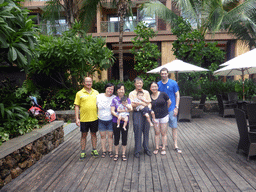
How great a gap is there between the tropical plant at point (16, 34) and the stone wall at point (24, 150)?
148 centimetres

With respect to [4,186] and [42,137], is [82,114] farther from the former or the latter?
[4,186]

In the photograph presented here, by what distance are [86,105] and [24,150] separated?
153cm

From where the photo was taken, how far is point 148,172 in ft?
12.0

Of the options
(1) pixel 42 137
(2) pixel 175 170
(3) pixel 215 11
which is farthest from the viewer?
(3) pixel 215 11

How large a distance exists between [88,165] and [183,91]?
28.4 feet

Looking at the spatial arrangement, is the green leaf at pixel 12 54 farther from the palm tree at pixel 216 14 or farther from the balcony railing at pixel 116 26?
the balcony railing at pixel 116 26

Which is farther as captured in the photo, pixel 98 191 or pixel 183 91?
pixel 183 91

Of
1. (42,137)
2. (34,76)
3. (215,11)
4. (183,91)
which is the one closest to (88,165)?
(42,137)

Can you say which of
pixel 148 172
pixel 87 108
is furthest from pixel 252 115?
pixel 87 108

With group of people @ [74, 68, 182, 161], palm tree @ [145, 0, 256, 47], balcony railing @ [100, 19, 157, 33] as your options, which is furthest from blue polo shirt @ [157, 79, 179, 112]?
balcony railing @ [100, 19, 157, 33]

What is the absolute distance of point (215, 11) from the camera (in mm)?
10148

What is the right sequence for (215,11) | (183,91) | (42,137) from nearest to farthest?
(42,137), (215,11), (183,91)

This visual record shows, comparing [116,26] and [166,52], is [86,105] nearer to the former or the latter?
[166,52]

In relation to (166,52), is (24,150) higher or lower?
lower
